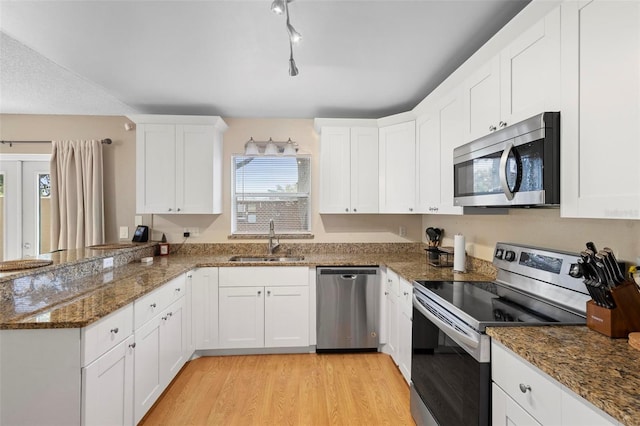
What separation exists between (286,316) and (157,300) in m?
1.19

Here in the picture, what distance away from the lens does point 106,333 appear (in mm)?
1476

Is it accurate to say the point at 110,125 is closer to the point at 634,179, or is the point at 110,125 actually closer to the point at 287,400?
the point at 287,400

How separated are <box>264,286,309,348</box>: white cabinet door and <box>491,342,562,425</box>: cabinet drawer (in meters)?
1.88

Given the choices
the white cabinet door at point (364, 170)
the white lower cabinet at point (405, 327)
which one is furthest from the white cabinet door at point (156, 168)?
the white lower cabinet at point (405, 327)

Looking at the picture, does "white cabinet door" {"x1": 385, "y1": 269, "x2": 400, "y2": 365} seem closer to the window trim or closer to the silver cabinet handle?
the window trim

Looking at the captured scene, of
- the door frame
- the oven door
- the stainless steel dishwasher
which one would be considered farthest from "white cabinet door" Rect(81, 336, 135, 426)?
the door frame

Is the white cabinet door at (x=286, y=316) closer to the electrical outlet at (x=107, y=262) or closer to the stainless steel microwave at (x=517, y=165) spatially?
the electrical outlet at (x=107, y=262)

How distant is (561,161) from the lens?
1.25 metres

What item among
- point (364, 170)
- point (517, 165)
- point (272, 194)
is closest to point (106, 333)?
point (517, 165)

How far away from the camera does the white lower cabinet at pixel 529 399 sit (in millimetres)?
844

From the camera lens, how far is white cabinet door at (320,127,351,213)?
10.5ft

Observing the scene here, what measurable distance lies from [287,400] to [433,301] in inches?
52.4

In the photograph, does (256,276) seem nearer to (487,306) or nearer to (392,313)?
(392,313)

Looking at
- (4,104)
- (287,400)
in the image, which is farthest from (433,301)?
(4,104)
